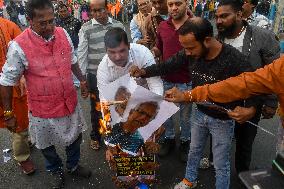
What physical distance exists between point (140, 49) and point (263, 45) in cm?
116

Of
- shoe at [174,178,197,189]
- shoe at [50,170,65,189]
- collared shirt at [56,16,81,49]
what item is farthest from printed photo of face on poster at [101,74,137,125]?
collared shirt at [56,16,81,49]

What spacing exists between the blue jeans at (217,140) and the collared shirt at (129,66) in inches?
19.1

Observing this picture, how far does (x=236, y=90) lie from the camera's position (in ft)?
7.57

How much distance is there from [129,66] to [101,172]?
1.62 m

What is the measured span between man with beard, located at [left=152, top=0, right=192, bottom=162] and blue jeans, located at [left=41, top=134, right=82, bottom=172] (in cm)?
111

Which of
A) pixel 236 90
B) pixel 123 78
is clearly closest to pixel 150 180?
pixel 123 78

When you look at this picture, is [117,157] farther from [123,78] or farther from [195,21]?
[195,21]

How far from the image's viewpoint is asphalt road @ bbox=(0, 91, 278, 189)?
3.79m

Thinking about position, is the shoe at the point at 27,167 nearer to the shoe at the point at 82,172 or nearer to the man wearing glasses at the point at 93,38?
the shoe at the point at 82,172

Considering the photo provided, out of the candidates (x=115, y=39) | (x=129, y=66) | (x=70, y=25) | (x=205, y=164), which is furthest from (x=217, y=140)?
(x=70, y=25)

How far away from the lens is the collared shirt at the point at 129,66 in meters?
3.02

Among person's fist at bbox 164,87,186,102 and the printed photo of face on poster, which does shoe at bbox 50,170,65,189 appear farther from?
person's fist at bbox 164,87,186,102

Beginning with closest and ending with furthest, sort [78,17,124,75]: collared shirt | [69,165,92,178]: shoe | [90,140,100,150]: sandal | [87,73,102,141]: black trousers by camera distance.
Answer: [69,165,92,178]: shoe, [78,17,124,75]: collared shirt, [87,73,102,141]: black trousers, [90,140,100,150]: sandal

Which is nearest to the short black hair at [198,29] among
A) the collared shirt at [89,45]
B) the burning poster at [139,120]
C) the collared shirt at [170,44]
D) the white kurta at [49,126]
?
the burning poster at [139,120]
